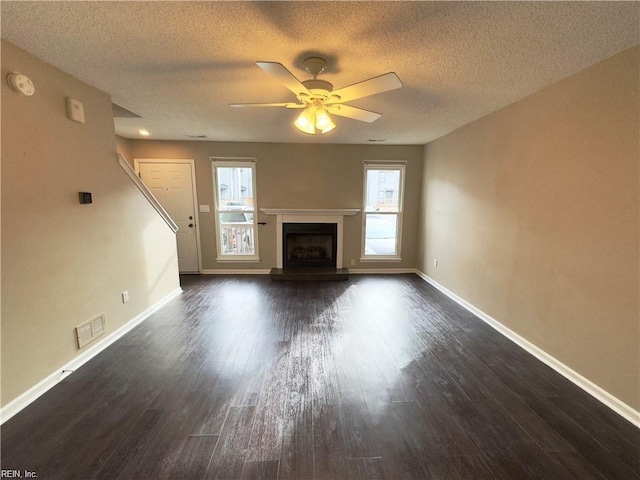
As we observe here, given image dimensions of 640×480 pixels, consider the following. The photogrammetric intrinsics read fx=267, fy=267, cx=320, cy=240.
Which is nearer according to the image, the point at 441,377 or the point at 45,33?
the point at 45,33

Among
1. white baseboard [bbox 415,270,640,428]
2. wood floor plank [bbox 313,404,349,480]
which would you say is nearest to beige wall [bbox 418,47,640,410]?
white baseboard [bbox 415,270,640,428]

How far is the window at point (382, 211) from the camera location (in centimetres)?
497

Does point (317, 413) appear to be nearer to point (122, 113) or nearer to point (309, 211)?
point (309, 211)

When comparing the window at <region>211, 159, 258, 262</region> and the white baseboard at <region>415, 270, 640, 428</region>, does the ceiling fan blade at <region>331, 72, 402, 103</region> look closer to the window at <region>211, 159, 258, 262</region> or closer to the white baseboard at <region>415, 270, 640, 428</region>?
the white baseboard at <region>415, 270, 640, 428</region>

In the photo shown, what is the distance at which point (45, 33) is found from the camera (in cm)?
165

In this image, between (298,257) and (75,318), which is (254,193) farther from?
(75,318)

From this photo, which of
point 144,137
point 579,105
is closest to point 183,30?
point 579,105

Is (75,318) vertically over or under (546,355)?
over

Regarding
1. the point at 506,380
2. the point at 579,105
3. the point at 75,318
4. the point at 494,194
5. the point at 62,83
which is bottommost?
the point at 506,380

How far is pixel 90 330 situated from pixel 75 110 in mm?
1882

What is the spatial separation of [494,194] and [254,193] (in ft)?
11.9

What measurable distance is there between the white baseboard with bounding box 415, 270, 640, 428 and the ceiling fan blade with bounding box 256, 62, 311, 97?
9.75 feet

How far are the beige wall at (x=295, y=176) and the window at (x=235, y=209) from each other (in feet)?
0.36

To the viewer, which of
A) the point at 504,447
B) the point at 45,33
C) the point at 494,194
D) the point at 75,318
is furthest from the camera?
the point at 494,194
